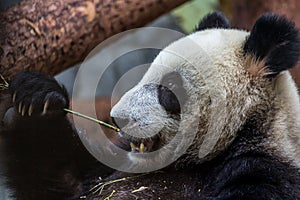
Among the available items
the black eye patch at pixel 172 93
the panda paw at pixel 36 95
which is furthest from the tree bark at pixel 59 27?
the black eye patch at pixel 172 93

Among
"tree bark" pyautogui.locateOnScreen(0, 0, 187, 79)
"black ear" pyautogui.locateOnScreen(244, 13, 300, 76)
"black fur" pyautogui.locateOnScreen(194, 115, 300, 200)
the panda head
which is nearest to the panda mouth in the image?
the panda head

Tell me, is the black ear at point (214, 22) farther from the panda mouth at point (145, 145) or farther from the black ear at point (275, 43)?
the panda mouth at point (145, 145)

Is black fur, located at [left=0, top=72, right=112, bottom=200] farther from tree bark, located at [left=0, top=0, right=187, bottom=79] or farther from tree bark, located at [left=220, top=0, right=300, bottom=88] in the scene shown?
tree bark, located at [left=220, top=0, right=300, bottom=88]

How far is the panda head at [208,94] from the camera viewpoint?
307cm

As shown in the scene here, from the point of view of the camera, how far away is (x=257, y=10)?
228 inches

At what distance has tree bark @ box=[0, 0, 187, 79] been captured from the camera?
11.8 ft

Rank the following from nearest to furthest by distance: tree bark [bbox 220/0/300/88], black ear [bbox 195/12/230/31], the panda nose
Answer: the panda nose, black ear [bbox 195/12/230/31], tree bark [bbox 220/0/300/88]

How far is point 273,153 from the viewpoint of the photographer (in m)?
3.06

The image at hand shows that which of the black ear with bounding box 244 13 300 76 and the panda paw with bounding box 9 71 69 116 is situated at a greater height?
the black ear with bounding box 244 13 300 76

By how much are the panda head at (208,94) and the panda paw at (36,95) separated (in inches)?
14.2

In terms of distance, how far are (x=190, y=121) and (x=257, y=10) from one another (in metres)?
2.89

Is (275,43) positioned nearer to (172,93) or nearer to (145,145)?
(172,93)

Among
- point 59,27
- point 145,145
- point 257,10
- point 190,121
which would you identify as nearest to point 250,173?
point 190,121

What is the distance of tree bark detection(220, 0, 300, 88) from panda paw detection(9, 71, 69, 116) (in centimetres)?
258
